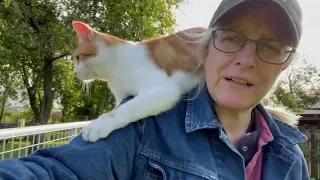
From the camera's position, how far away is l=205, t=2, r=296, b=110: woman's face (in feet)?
3.54

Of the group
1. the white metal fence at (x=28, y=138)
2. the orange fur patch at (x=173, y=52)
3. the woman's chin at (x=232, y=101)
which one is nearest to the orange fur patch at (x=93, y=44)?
the orange fur patch at (x=173, y=52)

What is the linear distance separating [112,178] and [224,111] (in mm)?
365

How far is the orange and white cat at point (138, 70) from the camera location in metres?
1.19

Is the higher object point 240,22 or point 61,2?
point 61,2

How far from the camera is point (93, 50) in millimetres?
2619

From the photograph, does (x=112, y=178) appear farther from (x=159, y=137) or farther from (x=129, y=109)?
(x=129, y=109)

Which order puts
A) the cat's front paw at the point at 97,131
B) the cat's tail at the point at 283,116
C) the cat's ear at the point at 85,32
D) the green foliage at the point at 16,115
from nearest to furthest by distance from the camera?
the cat's front paw at the point at 97,131 < the cat's tail at the point at 283,116 < the cat's ear at the point at 85,32 < the green foliage at the point at 16,115

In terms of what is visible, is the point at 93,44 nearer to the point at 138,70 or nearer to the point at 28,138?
the point at 138,70

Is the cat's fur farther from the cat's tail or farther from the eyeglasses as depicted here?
the eyeglasses

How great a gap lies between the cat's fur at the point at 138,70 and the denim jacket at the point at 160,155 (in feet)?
0.16

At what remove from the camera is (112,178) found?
3.04ft

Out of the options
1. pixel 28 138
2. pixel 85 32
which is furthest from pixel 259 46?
pixel 28 138

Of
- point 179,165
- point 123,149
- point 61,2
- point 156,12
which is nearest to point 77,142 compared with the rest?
point 123,149

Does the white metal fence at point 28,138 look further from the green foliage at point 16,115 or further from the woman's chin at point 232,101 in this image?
the green foliage at point 16,115
